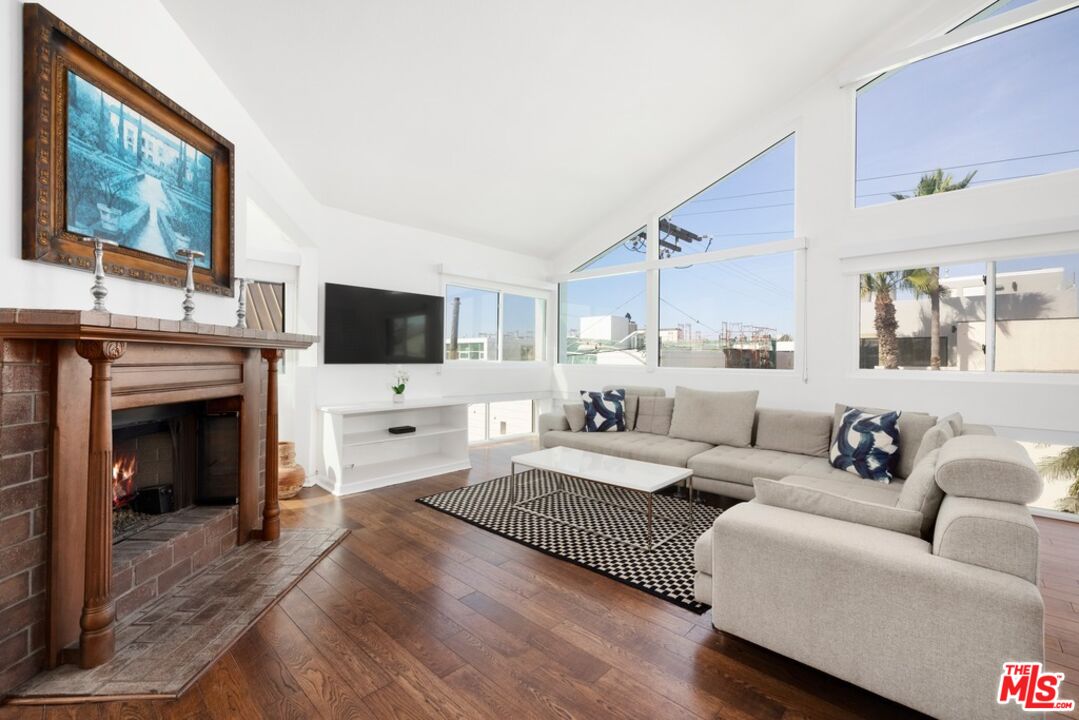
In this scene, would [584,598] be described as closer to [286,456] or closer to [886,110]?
[286,456]

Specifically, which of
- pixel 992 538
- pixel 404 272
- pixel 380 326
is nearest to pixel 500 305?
pixel 404 272

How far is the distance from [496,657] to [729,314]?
426 cm

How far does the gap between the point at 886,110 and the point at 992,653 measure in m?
4.50

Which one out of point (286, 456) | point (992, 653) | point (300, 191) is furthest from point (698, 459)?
point (300, 191)

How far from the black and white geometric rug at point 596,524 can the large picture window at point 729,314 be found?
188 centimetres

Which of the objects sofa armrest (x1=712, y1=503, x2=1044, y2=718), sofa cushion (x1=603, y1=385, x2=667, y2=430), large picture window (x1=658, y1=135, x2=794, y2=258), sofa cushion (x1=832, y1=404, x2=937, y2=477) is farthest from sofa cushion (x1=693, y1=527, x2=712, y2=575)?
large picture window (x1=658, y1=135, x2=794, y2=258)

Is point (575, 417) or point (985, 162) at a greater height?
point (985, 162)

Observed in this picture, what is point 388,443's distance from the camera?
185 inches

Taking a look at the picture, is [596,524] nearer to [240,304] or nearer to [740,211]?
[240,304]

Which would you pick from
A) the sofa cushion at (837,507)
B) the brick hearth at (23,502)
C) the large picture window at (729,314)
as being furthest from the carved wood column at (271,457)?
the large picture window at (729,314)

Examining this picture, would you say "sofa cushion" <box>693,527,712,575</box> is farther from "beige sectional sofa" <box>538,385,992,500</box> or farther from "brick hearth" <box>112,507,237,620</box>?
"brick hearth" <box>112,507,237,620</box>

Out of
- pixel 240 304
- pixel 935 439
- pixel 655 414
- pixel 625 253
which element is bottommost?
pixel 655 414

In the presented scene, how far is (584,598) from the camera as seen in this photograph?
7.53ft

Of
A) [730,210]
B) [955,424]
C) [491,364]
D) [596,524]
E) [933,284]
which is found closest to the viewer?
[955,424]
